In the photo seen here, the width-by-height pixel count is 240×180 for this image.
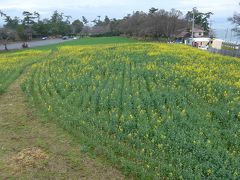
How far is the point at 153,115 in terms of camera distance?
452 inches

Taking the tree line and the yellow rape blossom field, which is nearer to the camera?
the yellow rape blossom field

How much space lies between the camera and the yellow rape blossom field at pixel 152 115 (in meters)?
8.34

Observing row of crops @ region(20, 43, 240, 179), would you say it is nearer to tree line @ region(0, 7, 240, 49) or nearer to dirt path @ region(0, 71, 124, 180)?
dirt path @ region(0, 71, 124, 180)

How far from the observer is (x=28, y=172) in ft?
27.3

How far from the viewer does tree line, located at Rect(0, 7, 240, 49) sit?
6650 cm

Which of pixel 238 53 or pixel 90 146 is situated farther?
pixel 238 53

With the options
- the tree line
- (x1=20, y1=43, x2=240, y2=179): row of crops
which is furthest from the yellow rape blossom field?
the tree line

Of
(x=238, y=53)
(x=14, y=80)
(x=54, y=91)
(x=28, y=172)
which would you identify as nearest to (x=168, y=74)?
(x=54, y=91)

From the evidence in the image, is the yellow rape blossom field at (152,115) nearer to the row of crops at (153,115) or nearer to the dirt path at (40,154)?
the row of crops at (153,115)

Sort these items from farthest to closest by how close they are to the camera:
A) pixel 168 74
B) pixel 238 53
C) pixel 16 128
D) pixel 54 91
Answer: pixel 238 53 < pixel 168 74 < pixel 54 91 < pixel 16 128

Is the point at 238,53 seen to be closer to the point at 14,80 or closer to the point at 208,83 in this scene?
the point at 208,83

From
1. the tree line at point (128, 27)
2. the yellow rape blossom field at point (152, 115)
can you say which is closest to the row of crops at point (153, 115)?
the yellow rape blossom field at point (152, 115)

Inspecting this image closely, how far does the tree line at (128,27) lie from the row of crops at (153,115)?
4050 cm

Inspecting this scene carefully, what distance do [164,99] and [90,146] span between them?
5007 mm
